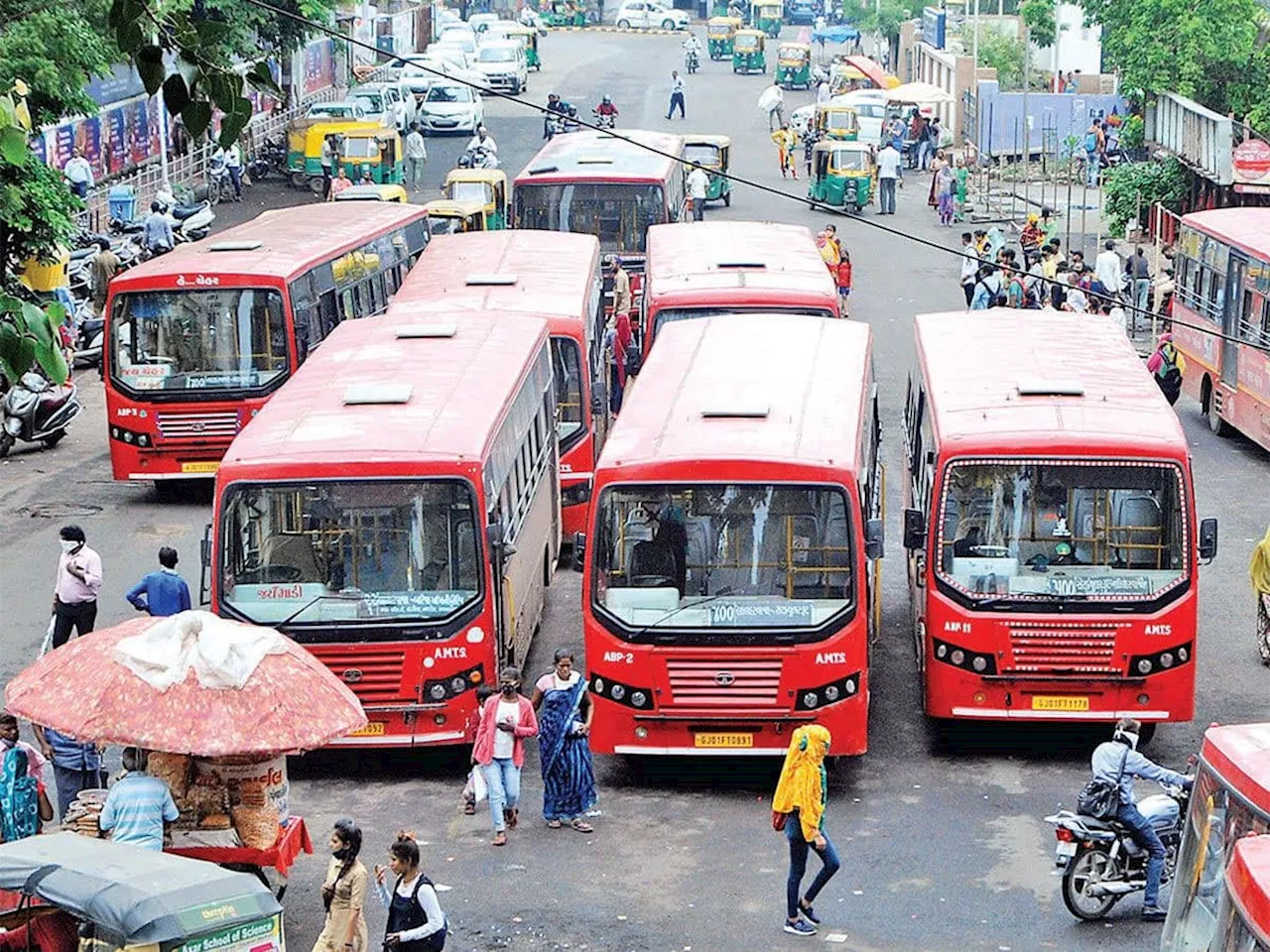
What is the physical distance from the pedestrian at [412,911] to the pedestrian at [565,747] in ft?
10.3

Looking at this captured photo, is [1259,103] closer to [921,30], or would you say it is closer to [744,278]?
[744,278]

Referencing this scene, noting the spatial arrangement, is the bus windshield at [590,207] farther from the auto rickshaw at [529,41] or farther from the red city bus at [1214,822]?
the auto rickshaw at [529,41]

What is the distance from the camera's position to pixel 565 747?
44.4 ft

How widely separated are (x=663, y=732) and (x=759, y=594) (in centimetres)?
105

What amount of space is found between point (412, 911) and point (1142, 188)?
2985cm

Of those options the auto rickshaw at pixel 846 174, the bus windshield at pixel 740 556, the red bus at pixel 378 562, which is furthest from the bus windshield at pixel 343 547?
the auto rickshaw at pixel 846 174

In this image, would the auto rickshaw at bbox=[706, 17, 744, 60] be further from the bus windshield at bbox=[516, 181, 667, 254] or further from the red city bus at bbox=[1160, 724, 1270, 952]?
the red city bus at bbox=[1160, 724, 1270, 952]

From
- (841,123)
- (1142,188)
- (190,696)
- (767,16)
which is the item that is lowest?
(767,16)

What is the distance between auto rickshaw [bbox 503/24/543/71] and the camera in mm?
78688

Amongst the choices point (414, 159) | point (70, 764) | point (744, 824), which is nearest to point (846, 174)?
point (414, 159)

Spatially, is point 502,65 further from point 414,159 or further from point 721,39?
point 414,159

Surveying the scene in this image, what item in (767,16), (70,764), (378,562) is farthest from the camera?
(767,16)

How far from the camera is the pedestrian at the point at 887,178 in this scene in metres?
45.3

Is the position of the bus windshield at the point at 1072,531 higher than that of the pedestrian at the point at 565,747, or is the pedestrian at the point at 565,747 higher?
the bus windshield at the point at 1072,531
